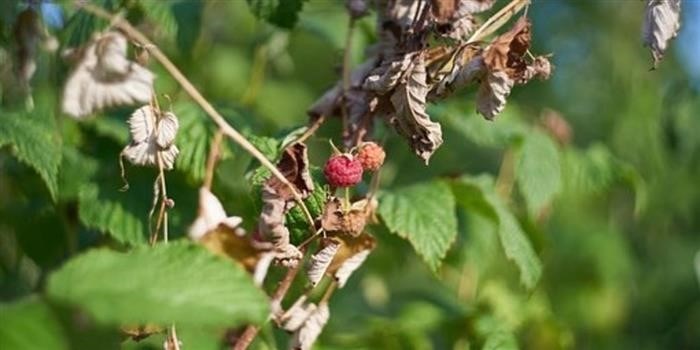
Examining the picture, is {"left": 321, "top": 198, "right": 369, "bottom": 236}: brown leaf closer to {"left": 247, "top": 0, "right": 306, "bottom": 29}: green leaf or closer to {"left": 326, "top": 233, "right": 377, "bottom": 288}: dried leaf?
{"left": 326, "top": 233, "right": 377, "bottom": 288}: dried leaf

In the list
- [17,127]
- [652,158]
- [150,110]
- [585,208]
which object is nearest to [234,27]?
[652,158]

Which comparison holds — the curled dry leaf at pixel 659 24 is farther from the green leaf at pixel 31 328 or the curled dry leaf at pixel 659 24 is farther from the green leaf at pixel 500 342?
the green leaf at pixel 31 328

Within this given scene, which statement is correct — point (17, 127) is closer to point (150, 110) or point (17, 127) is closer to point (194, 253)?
point (150, 110)

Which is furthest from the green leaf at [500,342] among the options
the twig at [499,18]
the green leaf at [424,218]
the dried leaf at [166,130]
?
the dried leaf at [166,130]

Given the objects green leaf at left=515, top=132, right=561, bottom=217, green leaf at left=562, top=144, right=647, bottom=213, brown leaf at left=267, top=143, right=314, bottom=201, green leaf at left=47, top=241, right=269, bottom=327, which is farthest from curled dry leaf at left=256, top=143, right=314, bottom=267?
green leaf at left=562, top=144, right=647, bottom=213

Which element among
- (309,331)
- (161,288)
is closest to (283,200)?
(309,331)
